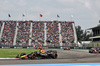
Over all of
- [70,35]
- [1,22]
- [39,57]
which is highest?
[1,22]

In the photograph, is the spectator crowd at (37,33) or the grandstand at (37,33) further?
the spectator crowd at (37,33)

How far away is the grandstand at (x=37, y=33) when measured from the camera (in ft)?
198

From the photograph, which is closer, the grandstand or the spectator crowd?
the grandstand

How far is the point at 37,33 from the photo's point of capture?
64.9 metres

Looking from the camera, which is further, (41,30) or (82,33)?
(82,33)

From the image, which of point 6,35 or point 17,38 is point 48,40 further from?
point 6,35

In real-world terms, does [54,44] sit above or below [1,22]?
below

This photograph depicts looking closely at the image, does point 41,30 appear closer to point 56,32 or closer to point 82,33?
point 56,32

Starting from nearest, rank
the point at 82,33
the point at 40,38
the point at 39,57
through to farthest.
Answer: the point at 39,57, the point at 40,38, the point at 82,33

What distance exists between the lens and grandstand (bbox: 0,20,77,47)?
6050cm

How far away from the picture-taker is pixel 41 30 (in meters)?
67.0

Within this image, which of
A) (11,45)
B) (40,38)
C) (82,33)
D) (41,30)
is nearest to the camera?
(11,45)

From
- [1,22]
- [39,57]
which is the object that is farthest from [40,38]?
[39,57]

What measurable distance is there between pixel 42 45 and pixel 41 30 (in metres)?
9.42
